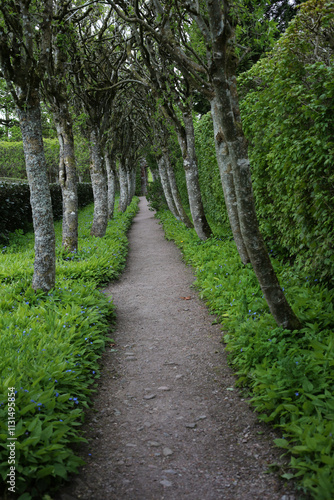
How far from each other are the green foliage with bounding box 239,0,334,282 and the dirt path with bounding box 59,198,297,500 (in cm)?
197

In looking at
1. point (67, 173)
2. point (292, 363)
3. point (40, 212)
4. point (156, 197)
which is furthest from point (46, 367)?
point (156, 197)

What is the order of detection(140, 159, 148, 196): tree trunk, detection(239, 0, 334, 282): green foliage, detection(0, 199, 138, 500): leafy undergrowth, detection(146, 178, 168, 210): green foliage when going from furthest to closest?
detection(140, 159, 148, 196): tree trunk < detection(146, 178, 168, 210): green foliage < detection(239, 0, 334, 282): green foliage < detection(0, 199, 138, 500): leafy undergrowth

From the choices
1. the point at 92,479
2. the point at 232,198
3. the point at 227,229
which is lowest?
the point at 92,479

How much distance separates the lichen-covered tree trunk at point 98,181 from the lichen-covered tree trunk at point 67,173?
231 cm

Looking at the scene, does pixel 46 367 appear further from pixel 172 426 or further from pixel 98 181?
pixel 98 181

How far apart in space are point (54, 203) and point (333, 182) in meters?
16.6

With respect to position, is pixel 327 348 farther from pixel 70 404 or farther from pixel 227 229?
pixel 227 229

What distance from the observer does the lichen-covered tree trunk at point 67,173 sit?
8906 millimetres

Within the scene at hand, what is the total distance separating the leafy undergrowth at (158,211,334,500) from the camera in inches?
94.4

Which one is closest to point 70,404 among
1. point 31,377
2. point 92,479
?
point 31,377

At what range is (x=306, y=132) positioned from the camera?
14.1 ft

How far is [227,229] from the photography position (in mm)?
10656

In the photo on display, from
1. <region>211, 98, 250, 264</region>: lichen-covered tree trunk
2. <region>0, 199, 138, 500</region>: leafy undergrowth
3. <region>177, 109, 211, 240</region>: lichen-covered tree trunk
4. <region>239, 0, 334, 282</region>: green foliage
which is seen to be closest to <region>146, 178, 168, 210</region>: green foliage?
<region>177, 109, 211, 240</region>: lichen-covered tree trunk

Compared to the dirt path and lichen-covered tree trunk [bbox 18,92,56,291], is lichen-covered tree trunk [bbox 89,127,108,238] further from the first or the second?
the dirt path
